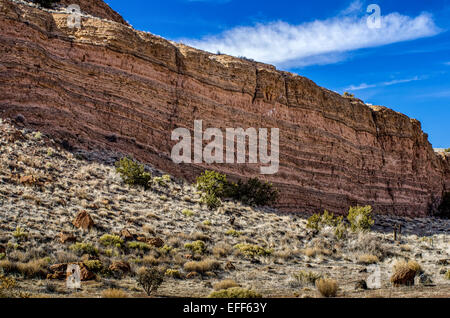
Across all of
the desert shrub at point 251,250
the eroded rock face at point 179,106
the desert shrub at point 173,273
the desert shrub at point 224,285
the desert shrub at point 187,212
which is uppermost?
the eroded rock face at point 179,106

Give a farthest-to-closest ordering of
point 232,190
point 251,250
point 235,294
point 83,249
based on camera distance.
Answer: point 232,190
point 251,250
point 83,249
point 235,294

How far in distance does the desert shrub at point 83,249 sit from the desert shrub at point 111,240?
730 millimetres

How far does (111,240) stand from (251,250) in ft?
15.6

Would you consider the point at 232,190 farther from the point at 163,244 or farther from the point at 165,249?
the point at 165,249

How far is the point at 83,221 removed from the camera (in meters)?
12.1

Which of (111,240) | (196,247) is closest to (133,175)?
(196,247)

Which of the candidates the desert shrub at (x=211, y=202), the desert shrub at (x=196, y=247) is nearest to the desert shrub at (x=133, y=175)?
the desert shrub at (x=211, y=202)

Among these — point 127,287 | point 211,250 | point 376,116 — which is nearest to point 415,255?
point 211,250

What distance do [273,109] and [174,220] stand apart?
16.5 metres

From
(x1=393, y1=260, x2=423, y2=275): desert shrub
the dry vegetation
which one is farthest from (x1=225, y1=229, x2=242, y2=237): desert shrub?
(x1=393, y1=260, x2=423, y2=275): desert shrub

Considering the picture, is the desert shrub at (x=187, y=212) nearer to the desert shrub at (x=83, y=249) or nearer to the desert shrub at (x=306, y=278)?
the desert shrub at (x=83, y=249)

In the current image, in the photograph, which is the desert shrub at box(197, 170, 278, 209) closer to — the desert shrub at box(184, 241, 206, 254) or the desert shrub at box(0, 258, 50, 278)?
the desert shrub at box(184, 241, 206, 254)

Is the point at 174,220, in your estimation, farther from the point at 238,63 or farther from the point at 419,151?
the point at 419,151

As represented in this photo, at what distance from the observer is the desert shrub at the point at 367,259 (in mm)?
14742
